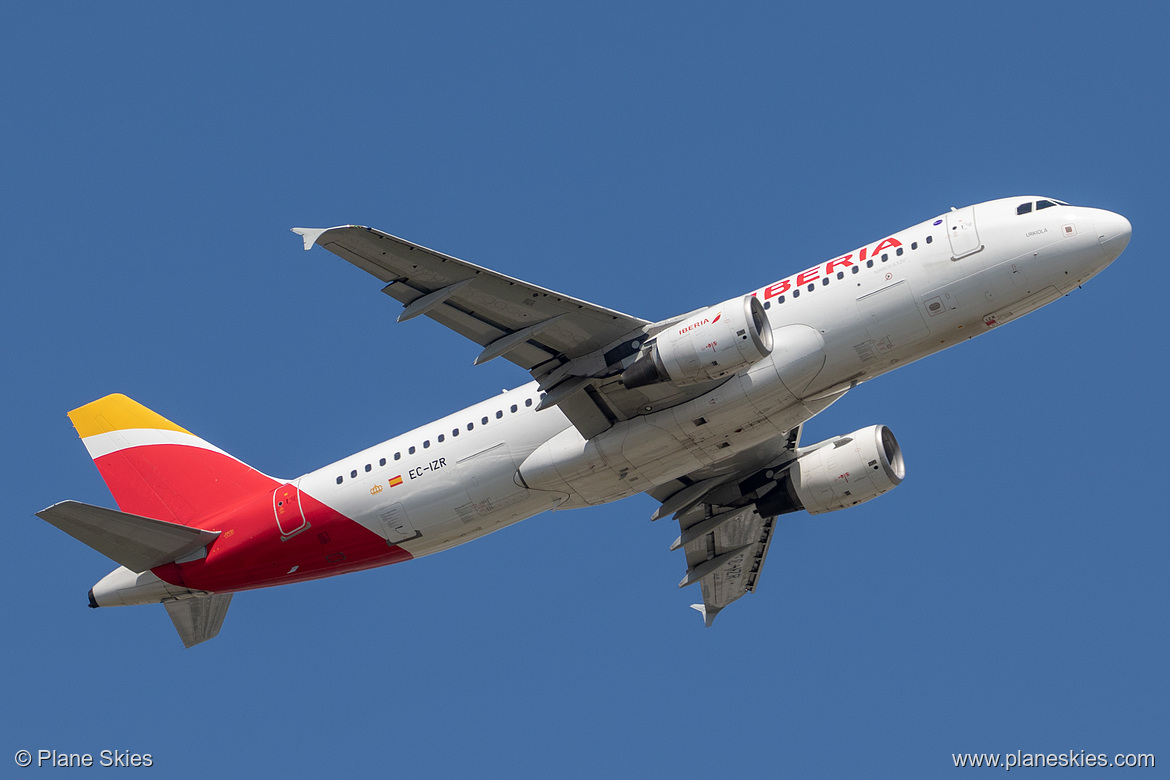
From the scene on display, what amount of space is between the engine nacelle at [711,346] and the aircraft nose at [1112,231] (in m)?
8.69

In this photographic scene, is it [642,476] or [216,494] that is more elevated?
[216,494]

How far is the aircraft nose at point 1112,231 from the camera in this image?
109 ft

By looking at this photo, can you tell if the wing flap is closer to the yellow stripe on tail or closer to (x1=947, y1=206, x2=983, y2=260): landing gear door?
(x1=947, y1=206, x2=983, y2=260): landing gear door

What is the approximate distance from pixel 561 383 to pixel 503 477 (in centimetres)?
346

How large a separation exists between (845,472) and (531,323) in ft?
38.2

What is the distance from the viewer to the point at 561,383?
34.7 meters

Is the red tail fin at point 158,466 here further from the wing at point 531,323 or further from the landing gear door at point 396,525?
the wing at point 531,323

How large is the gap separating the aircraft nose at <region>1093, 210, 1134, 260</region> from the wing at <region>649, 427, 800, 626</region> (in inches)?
450

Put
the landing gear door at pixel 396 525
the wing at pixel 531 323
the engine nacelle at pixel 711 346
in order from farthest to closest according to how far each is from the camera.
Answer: the landing gear door at pixel 396 525 → the engine nacelle at pixel 711 346 → the wing at pixel 531 323

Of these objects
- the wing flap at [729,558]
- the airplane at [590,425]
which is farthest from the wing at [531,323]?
the wing flap at [729,558]

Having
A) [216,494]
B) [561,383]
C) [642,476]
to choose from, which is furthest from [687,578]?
[216,494]

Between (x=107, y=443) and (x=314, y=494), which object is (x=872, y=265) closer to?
(x=314, y=494)

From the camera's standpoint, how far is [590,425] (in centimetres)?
3522

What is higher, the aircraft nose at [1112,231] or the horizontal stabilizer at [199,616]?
the aircraft nose at [1112,231]
